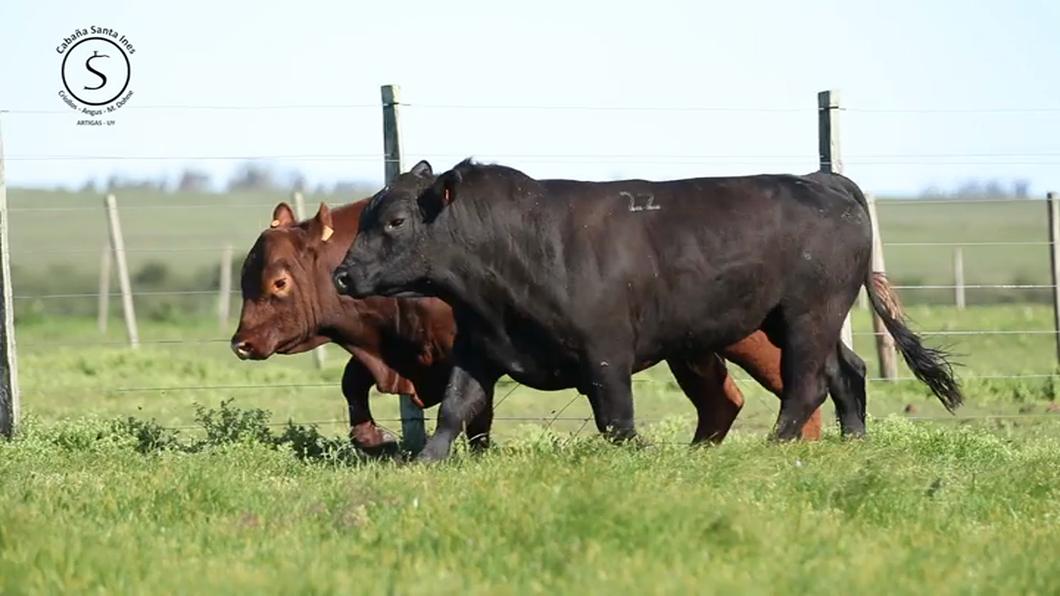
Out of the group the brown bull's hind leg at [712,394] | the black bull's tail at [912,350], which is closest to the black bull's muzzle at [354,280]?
the brown bull's hind leg at [712,394]

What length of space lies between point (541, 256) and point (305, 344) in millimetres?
2211

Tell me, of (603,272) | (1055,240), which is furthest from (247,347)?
(1055,240)

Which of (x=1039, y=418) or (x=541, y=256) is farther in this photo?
(x=1039, y=418)

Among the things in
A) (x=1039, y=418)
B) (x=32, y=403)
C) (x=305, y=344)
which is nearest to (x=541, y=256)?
(x=305, y=344)

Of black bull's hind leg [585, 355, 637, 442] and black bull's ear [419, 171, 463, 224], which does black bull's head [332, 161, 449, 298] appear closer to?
black bull's ear [419, 171, 463, 224]

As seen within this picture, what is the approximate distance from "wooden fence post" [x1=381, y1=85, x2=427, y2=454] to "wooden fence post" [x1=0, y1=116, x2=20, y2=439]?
2.33 m

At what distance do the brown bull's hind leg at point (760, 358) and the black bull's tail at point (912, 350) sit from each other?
2.07 feet

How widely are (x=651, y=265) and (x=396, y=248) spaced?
4.28 feet

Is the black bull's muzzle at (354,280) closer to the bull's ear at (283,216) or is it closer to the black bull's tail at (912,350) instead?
the bull's ear at (283,216)

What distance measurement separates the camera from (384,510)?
21.4 feet

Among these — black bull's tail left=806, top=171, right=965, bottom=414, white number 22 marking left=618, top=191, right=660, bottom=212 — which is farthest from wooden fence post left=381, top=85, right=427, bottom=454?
black bull's tail left=806, top=171, right=965, bottom=414

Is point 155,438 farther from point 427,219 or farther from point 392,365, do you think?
point 427,219

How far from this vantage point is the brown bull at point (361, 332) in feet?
34.2

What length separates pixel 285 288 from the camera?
413 inches
